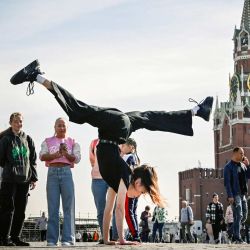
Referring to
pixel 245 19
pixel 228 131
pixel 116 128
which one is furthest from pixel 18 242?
pixel 245 19

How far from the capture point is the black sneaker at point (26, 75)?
7.60 metres

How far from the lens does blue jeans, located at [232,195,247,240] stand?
38.0 feet

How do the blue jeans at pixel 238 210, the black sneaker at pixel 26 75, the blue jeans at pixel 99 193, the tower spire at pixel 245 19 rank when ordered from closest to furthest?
the black sneaker at pixel 26 75
the blue jeans at pixel 99 193
the blue jeans at pixel 238 210
the tower spire at pixel 245 19

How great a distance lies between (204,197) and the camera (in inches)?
3182

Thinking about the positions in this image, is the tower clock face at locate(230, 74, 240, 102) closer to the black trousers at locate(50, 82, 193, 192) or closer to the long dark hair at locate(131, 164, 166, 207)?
the long dark hair at locate(131, 164, 166, 207)

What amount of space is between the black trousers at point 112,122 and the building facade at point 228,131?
7163cm

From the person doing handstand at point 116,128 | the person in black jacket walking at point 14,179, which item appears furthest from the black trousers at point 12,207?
the person doing handstand at point 116,128

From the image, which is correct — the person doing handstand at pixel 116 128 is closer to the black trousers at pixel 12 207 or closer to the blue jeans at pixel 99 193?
the black trousers at pixel 12 207

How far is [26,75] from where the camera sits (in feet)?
24.9

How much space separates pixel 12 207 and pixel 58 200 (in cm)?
75

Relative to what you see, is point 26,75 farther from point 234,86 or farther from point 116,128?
point 234,86

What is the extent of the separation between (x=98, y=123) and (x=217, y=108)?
81070 mm

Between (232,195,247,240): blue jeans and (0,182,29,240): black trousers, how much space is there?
4249 mm

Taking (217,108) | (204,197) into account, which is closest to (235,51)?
(217,108)
